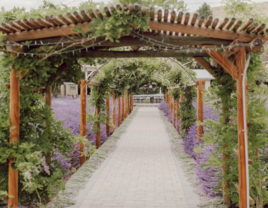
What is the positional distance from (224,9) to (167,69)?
21.1ft

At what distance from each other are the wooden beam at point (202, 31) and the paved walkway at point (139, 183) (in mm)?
2554

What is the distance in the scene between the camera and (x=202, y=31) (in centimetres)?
332

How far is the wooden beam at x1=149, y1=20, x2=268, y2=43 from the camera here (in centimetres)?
326

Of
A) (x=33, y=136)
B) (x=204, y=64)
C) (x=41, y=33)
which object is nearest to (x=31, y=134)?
(x=33, y=136)

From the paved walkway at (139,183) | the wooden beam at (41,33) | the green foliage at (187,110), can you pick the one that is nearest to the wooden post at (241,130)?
the paved walkway at (139,183)

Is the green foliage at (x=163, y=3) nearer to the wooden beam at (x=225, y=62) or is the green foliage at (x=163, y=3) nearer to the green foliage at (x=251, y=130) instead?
the wooden beam at (x=225, y=62)

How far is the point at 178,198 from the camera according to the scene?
4.68 meters

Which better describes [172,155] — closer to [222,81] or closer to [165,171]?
[165,171]

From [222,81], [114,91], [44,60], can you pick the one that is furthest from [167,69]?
[44,60]

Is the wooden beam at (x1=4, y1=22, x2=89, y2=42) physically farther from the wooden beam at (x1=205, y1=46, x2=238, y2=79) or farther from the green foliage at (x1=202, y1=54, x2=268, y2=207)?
the green foliage at (x1=202, y1=54, x2=268, y2=207)

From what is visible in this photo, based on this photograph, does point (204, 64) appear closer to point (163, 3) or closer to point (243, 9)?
point (243, 9)

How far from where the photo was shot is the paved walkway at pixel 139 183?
4504 mm

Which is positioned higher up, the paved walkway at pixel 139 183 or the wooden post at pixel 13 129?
the wooden post at pixel 13 129

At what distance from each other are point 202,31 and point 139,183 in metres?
3.31
